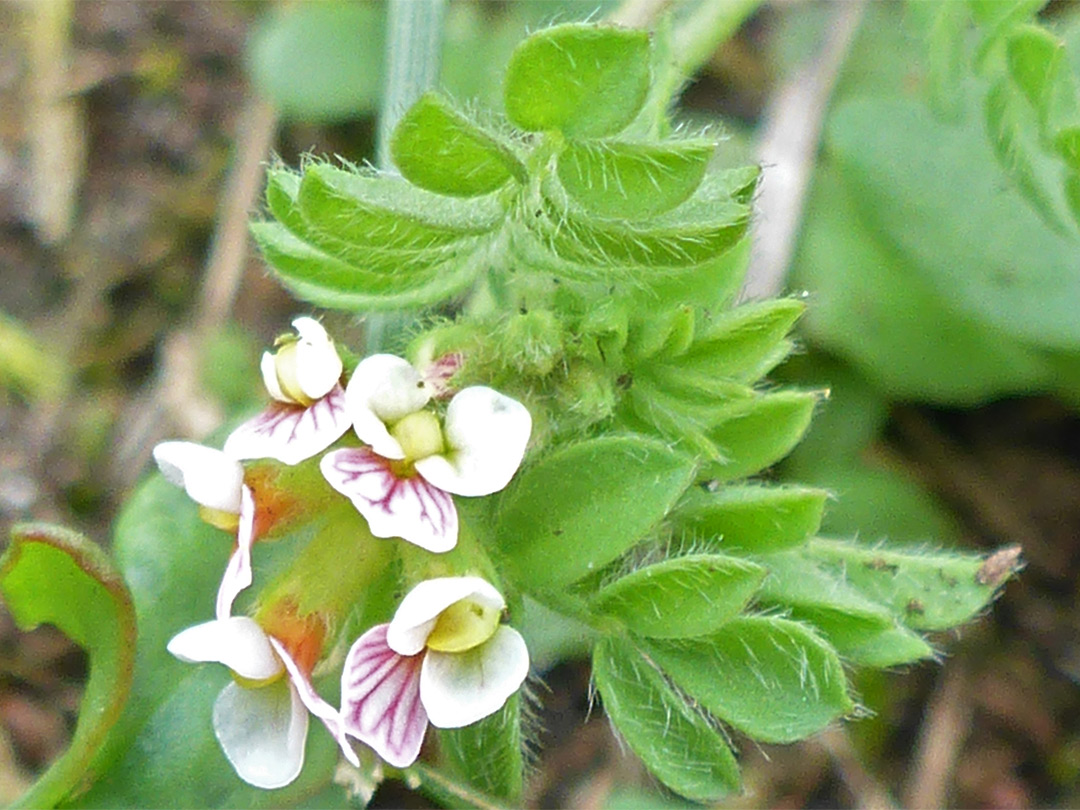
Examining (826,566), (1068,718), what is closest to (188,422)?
(826,566)

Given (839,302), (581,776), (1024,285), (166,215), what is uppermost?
(1024,285)

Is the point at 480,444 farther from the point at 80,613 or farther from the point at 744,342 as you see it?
the point at 80,613

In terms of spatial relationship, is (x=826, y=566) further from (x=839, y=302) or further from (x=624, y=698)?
(x=839, y=302)

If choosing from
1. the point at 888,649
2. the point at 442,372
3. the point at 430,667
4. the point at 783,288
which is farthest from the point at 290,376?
the point at 783,288

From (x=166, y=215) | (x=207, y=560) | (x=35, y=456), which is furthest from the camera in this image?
(x=166, y=215)

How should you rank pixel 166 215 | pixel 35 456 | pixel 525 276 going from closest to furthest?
1. pixel 525 276
2. pixel 35 456
3. pixel 166 215

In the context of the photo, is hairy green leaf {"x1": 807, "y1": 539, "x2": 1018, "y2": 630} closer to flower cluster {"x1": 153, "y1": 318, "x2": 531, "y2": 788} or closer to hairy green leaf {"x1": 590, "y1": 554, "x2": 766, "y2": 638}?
hairy green leaf {"x1": 590, "y1": 554, "x2": 766, "y2": 638}
